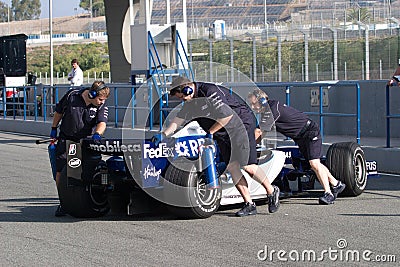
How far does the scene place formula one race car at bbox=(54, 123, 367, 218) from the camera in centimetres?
968

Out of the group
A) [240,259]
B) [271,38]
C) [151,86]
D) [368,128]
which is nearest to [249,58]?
[271,38]

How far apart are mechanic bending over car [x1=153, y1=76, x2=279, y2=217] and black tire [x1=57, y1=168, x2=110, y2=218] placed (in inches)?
43.2

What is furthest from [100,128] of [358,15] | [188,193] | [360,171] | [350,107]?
[358,15]

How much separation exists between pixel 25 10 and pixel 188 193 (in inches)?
6792

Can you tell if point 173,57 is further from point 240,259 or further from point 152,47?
point 240,259

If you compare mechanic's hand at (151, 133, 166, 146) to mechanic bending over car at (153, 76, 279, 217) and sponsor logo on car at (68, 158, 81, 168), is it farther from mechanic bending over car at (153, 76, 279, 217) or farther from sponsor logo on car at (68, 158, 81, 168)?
sponsor logo on car at (68, 158, 81, 168)

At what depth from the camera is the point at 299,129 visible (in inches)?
423

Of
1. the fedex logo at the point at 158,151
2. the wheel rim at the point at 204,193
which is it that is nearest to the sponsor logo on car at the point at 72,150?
the fedex logo at the point at 158,151

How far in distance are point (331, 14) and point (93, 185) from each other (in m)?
27.5

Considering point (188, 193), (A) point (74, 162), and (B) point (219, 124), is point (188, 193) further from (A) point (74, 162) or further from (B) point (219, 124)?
(A) point (74, 162)

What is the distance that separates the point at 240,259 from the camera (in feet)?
25.5

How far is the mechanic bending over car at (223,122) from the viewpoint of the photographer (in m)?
9.71

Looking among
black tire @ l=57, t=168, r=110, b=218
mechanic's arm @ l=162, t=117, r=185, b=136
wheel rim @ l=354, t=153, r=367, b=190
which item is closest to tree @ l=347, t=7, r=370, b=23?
wheel rim @ l=354, t=153, r=367, b=190

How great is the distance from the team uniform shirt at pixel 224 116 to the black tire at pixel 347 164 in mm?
1741
